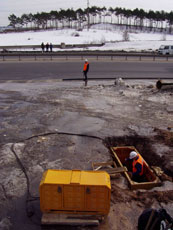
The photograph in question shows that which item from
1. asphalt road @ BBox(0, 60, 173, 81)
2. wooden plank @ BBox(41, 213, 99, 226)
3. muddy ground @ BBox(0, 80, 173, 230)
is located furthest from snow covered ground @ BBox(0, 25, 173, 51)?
wooden plank @ BBox(41, 213, 99, 226)

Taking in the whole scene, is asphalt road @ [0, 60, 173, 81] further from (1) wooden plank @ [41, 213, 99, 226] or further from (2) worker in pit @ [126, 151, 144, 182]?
(1) wooden plank @ [41, 213, 99, 226]

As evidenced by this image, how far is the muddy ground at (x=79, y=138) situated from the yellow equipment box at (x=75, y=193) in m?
0.46

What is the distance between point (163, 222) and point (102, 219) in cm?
158

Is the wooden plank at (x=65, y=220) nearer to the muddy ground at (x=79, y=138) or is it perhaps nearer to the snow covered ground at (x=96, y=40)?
the muddy ground at (x=79, y=138)

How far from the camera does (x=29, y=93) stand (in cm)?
1628

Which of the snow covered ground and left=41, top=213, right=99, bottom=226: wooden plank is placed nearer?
left=41, top=213, right=99, bottom=226: wooden plank

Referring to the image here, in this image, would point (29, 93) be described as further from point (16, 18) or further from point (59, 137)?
point (16, 18)

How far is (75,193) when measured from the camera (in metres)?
4.99

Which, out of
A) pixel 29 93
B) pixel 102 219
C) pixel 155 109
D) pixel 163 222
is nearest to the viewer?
pixel 163 222

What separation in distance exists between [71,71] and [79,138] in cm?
1656

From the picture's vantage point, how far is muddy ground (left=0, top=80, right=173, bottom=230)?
5812 mm

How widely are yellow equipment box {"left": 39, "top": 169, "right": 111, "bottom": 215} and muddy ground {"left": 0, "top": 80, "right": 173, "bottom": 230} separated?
46cm

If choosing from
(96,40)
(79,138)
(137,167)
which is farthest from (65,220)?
(96,40)

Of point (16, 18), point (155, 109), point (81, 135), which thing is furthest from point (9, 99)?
point (16, 18)
